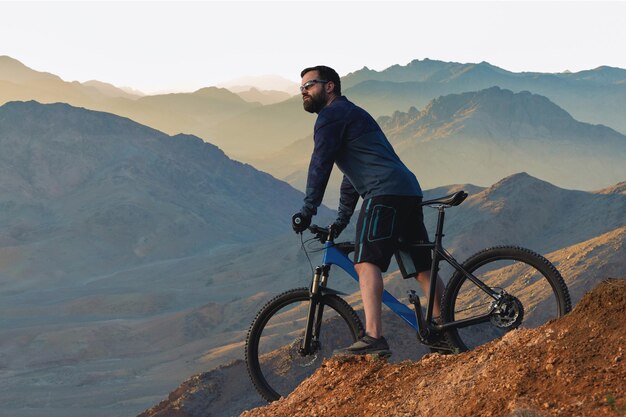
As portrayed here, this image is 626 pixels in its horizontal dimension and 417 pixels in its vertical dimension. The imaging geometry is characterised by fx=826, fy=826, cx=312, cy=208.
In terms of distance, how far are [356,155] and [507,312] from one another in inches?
50.8

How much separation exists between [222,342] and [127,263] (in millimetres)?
33467

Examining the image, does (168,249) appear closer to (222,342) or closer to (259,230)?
(259,230)

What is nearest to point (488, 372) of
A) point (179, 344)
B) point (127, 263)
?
point (179, 344)

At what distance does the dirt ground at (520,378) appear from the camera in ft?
11.8

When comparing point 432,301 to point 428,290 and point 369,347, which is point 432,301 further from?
point 369,347

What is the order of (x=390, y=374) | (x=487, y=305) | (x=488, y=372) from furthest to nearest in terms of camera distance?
(x=487, y=305)
(x=390, y=374)
(x=488, y=372)

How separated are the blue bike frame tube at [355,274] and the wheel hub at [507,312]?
0.48 meters

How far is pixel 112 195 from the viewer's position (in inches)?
3265

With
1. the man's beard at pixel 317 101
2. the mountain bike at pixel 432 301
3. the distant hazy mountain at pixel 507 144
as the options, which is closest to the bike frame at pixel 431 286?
the mountain bike at pixel 432 301

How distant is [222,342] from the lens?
41094 millimetres

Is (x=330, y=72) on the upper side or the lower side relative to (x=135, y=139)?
lower

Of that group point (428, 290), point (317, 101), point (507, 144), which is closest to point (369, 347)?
point (428, 290)

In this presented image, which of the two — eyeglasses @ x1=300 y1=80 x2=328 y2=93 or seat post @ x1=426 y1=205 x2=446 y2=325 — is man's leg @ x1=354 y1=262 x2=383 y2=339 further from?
eyeglasses @ x1=300 y1=80 x2=328 y2=93

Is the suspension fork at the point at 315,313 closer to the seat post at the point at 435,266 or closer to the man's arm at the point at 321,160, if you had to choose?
the man's arm at the point at 321,160
